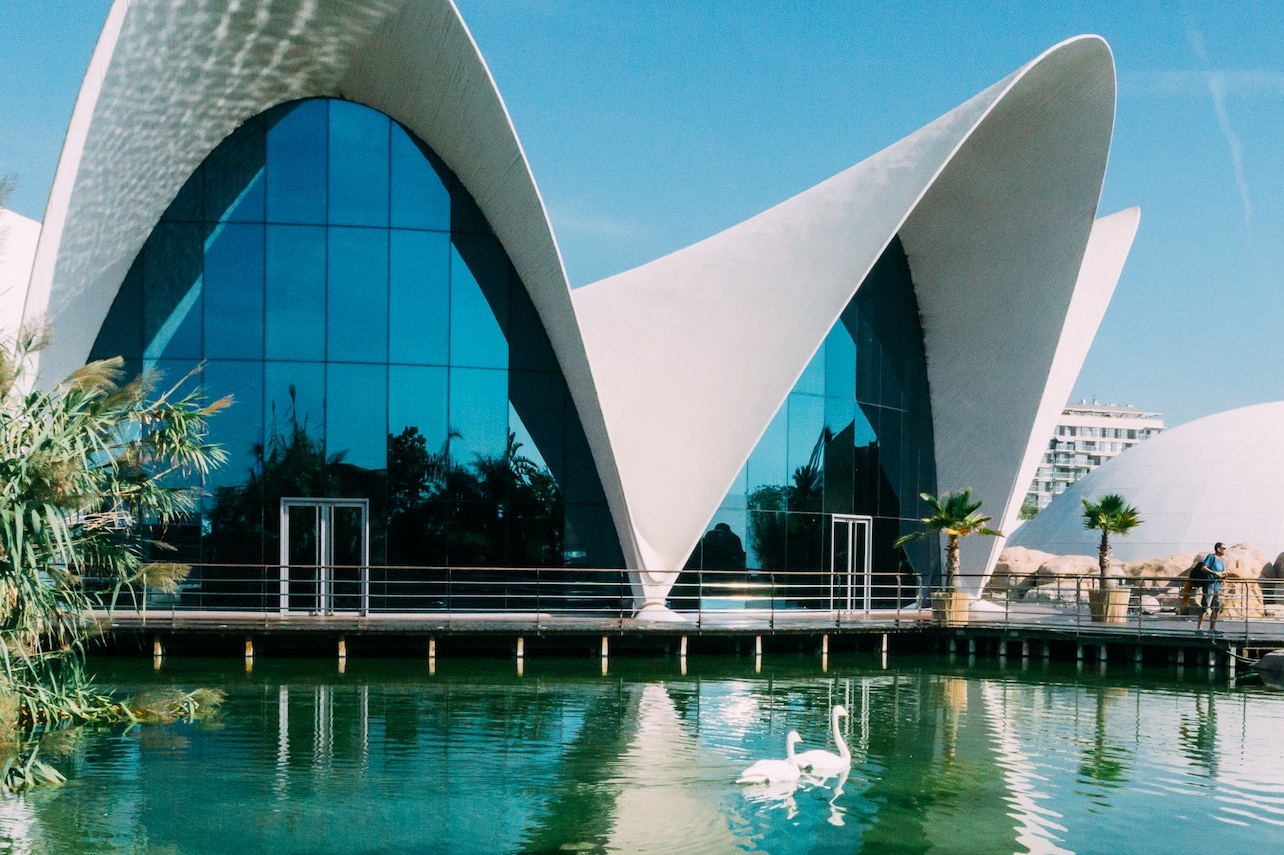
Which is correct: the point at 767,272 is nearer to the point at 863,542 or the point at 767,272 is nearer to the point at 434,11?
the point at 863,542

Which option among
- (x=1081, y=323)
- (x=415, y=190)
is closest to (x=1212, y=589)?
(x=1081, y=323)

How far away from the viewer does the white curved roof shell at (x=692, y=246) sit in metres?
20.3

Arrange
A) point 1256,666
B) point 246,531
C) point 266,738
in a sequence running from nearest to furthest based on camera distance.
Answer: point 266,738 < point 1256,666 < point 246,531

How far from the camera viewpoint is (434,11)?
65.5 ft

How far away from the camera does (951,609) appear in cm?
2355

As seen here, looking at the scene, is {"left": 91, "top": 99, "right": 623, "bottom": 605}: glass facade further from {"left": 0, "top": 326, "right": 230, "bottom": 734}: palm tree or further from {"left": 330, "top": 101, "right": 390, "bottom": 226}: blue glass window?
{"left": 0, "top": 326, "right": 230, "bottom": 734}: palm tree

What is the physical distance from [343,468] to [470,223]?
16.2 feet

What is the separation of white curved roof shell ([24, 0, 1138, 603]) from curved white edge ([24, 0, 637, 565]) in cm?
5

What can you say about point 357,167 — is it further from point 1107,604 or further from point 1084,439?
point 1084,439

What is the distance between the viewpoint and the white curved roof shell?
20328 mm

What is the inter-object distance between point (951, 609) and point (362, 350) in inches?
451

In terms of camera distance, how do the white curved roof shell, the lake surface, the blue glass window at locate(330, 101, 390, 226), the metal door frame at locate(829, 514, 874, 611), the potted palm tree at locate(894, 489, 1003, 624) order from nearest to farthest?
the lake surface
the white curved roof shell
the blue glass window at locate(330, 101, 390, 226)
the potted palm tree at locate(894, 489, 1003, 624)
the metal door frame at locate(829, 514, 874, 611)

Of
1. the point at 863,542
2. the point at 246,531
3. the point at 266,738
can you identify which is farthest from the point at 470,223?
the point at 266,738

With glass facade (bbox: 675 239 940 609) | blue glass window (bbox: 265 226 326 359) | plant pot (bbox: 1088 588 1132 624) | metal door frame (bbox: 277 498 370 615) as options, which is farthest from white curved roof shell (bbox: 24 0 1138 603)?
plant pot (bbox: 1088 588 1132 624)
